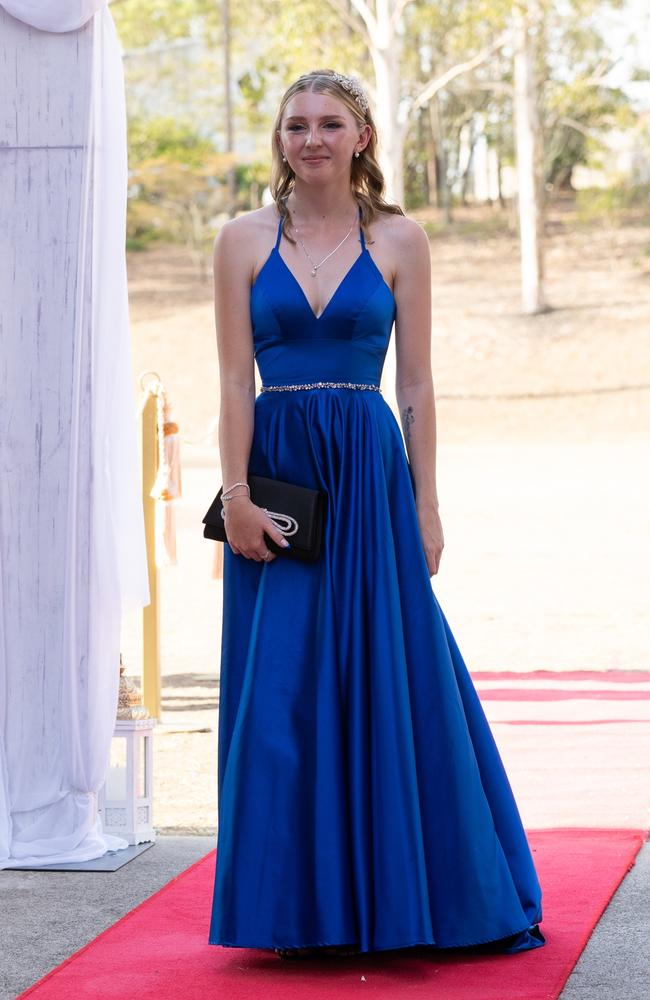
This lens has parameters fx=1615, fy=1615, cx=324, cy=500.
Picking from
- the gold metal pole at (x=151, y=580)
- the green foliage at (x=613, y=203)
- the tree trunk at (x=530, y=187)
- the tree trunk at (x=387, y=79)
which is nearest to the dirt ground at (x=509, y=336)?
the green foliage at (x=613, y=203)

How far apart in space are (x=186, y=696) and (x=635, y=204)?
30.3m

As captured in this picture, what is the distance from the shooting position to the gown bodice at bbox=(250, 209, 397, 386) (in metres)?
3.49

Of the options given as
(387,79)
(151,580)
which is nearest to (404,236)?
(151,580)

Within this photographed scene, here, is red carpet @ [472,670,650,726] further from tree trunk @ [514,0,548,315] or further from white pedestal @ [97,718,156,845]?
tree trunk @ [514,0,548,315]

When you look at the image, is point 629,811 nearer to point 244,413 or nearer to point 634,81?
point 244,413

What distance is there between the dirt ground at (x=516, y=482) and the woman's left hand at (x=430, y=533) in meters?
1.60

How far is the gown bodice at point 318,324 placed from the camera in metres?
3.49

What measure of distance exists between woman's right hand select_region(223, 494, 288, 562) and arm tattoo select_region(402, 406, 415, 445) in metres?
0.40

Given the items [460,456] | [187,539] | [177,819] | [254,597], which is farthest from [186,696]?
[460,456]

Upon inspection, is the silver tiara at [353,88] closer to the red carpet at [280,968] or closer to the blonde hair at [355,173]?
the blonde hair at [355,173]

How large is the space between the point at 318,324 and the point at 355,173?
1.25ft

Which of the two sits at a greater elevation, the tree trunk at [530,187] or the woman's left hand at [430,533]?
the tree trunk at [530,187]

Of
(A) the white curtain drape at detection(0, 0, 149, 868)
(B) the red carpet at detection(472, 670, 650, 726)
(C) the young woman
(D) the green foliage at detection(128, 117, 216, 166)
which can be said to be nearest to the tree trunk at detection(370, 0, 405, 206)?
(B) the red carpet at detection(472, 670, 650, 726)

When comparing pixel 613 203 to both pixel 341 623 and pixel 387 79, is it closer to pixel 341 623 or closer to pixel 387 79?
pixel 387 79
